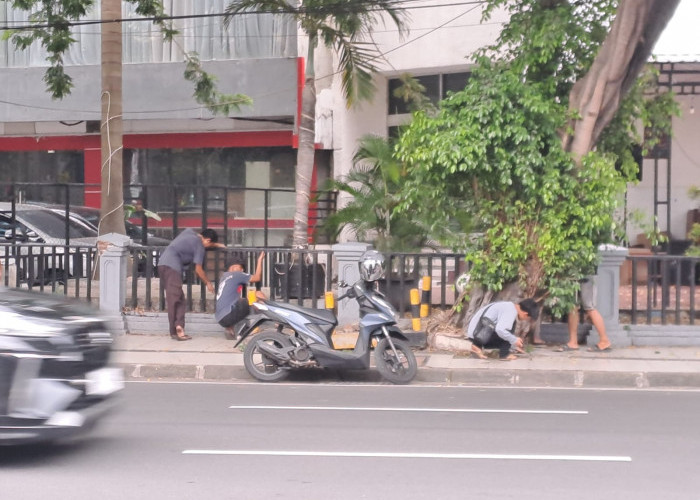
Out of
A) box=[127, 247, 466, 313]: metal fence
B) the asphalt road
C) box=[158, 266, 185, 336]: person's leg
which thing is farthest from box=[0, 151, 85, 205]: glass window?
the asphalt road

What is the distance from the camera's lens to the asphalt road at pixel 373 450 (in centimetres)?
624

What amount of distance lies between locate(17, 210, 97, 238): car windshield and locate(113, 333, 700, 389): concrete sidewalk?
20.8 ft

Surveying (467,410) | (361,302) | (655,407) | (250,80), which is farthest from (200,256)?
(250,80)

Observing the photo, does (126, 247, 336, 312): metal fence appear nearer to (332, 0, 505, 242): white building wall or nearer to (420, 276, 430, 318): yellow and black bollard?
(420, 276, 430, 318): yellow and black bollard

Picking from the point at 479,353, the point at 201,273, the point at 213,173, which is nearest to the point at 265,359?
the point at 201,273

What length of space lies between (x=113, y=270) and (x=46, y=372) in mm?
8125

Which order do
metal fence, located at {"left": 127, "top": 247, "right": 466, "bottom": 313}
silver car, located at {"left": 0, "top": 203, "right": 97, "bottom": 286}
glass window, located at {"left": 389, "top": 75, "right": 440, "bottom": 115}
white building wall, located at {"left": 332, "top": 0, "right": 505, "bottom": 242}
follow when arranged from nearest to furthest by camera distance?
1. metal fence, located at {"left": 127, "top": 247, "right": 466, "bottom": 313}
2. silver car, located at {"left": 0, "top": 203, "right": 97, "bottom": 286}
3. white building wall, located at {"left": 332, "top": 0, "right": 505, "bottom": 242}
4. glass window, located at {"left": 389, "top": 75, "right": 440, "bottom": 115}

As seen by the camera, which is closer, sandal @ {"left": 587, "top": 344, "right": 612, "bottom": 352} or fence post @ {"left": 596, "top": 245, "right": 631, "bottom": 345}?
sandal @ {"left": 587, "top": 344, "right": 612, "bottom": 352}

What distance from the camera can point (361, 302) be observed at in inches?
438

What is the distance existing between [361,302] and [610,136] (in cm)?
455

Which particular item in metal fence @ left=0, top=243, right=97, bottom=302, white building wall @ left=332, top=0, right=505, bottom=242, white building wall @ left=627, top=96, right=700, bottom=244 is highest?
white building wall @ left=332, top=0, right=505, bottom=242

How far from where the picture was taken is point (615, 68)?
11828 mm

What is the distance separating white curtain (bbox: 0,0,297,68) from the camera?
22.8m

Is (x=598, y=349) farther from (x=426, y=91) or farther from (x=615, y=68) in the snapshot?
(x=426, y=91)
